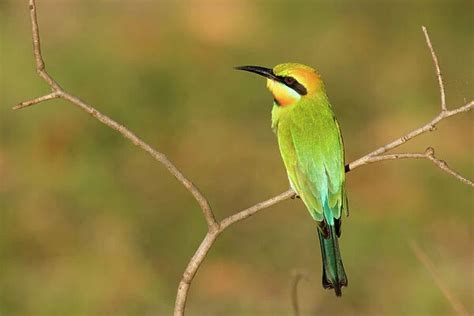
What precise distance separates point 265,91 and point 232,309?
246cm

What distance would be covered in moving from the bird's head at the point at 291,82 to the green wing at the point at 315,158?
0.17 feet

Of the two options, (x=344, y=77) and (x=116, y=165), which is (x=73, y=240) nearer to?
(x=116, y=165)

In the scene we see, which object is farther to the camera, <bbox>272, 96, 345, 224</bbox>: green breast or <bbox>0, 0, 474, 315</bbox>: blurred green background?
<bbox>0, 0, 474, 315</bbox>: blurred green background

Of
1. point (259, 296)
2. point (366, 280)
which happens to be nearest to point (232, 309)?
point (259, 296)

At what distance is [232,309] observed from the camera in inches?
197

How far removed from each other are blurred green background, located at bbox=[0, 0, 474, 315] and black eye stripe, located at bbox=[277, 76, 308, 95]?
1.87 feet

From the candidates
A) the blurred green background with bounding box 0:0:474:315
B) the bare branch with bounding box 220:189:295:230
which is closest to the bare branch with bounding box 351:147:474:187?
the bare branch with bounding box 220:189:295:230

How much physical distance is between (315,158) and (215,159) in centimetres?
361

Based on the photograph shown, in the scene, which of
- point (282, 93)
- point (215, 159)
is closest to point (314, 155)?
point (282, 93)

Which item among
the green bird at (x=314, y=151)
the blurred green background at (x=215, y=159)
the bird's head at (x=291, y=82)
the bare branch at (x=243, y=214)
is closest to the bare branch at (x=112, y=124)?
the bare branch at (x=243, y=214)

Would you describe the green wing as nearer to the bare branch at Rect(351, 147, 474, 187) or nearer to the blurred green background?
the bare branch at Rect(351, 147, 474, 187)

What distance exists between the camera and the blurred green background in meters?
4.97

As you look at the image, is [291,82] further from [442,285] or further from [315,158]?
[442,285]

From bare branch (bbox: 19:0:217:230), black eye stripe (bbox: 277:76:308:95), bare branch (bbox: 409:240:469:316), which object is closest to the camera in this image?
bare branch (bbox: 19:0:217:230)
